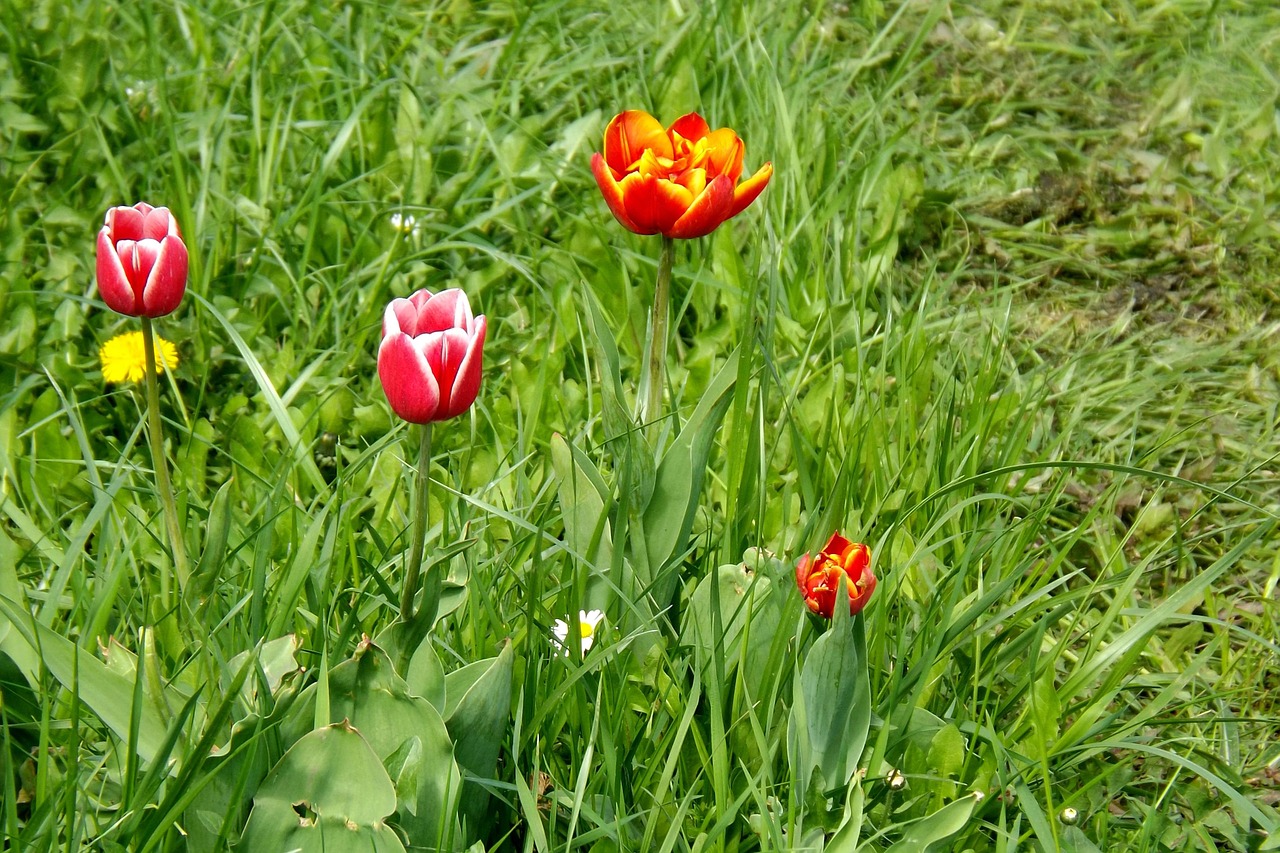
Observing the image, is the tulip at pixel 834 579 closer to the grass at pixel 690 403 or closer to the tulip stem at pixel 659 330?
the grass at pixel 690 403

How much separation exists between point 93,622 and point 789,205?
1738 mm

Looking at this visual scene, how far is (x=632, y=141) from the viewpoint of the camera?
1619 millimetres

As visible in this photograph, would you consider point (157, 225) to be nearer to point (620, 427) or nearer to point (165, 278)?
point (165, 278)

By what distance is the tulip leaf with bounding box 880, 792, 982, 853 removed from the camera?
1321mm

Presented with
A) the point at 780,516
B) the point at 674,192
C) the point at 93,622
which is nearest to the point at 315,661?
the point at 93,622

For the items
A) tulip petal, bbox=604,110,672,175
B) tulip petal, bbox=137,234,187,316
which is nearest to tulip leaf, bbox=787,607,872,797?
tulip petal, bbox=604,110,672,175

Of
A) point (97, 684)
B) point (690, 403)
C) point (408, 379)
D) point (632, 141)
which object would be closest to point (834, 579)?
point (408, 379)

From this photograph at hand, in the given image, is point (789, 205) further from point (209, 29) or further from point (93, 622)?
point (93, 622)

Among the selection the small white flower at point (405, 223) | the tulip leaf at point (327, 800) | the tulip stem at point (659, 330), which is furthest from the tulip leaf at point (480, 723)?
the small white flower at point (405, 223)

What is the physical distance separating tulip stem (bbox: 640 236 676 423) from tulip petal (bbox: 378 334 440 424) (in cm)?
40

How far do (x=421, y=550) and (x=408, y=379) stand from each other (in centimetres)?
18

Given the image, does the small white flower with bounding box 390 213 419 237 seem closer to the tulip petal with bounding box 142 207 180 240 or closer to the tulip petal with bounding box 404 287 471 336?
the tulip petal with bounding box 142 207 180 240

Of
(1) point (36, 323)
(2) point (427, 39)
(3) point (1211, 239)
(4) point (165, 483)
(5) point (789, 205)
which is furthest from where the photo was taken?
(2) point (427, 39)

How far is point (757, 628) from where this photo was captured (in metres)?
1.50
